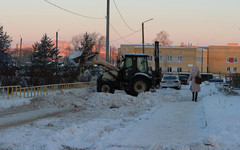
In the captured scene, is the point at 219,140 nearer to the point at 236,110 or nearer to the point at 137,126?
the point at 137,126

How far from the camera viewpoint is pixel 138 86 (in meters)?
20.8

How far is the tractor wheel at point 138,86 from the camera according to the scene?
2070cm

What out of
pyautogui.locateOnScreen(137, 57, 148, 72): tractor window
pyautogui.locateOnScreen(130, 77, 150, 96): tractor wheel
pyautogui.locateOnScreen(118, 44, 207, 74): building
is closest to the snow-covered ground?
pyautogui.locateOnScreen(130, 77, 150, 96): tractor wheel

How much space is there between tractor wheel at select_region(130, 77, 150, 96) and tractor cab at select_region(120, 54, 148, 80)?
25.2 inches

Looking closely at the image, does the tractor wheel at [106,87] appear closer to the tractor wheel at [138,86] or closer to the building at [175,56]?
the tractor wheel at [138,86]

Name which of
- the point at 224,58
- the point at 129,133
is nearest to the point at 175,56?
the point at 224,58

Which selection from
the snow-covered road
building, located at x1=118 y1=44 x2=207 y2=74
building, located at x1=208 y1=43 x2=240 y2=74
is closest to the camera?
the snow-covered road

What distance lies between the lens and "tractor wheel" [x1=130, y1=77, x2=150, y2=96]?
20.7 m

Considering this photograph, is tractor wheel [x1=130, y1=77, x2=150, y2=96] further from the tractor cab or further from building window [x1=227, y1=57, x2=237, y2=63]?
building window [x1=227, y1=57, x2=237, y2=63]

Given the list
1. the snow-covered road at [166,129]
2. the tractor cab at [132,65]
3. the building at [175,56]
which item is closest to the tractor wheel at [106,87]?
the tractor cab at [132,65]

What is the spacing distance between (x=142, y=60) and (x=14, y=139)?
14035 millimetres

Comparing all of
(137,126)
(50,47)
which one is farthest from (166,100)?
(50,47)

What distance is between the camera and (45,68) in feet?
82.3

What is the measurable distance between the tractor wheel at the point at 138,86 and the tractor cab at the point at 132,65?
64 centimetres
